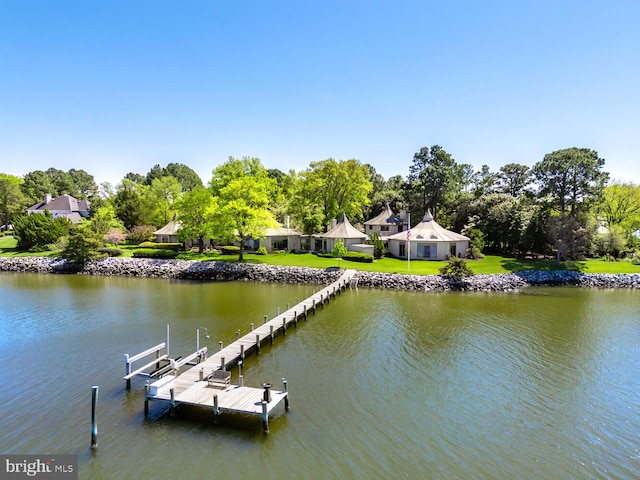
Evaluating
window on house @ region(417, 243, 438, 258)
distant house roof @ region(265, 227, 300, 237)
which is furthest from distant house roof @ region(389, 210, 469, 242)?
distant house roof @ region(265, 227, 300, 237)

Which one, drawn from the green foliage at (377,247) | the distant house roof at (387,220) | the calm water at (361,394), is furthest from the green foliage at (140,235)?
the green foliage at (377,247)

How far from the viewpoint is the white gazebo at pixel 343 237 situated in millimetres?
Result: 50375

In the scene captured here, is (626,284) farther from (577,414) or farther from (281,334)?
(281,334)

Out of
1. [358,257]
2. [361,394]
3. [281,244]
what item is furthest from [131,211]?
[361,394]

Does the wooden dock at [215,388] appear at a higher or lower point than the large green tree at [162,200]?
lower

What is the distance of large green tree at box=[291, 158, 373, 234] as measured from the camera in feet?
192

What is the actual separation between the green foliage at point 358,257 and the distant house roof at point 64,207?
61.7 m

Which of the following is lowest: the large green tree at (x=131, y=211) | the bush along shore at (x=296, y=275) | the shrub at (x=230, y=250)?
the bush along shore at (x=296, y=275)

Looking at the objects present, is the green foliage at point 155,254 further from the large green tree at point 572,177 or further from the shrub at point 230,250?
the large green tree at point 572,177

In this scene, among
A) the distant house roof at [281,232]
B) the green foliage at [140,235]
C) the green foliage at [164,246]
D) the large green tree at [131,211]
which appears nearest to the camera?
the distant house roof at [281,232]

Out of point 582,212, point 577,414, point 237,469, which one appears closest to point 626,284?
point 582,212

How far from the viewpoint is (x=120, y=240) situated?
57.7 m

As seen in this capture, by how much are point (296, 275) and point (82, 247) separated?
86.2 ft

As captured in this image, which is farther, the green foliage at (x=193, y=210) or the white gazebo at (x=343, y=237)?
the white gazebo at (x=343, y=237)
